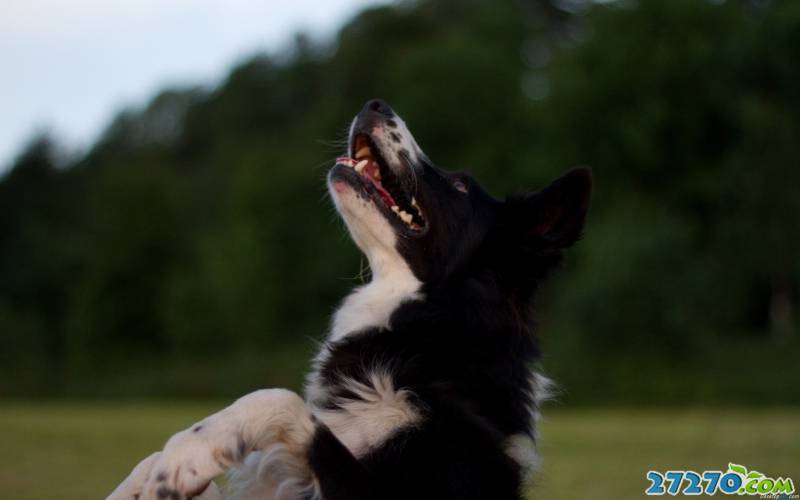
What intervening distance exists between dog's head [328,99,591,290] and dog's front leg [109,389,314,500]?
115 cm

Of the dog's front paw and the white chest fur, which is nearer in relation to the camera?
the dog's front paw

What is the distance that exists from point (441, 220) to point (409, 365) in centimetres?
89

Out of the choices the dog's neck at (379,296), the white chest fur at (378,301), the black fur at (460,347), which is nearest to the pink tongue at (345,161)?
the black fur at (460,347)

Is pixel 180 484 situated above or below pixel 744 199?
above

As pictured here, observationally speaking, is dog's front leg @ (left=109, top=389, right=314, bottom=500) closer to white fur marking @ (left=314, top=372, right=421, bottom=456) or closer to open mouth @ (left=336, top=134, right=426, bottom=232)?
white fur marking @ (left=314, top=372, right=421, bottom=456)

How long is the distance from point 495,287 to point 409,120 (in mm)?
45113

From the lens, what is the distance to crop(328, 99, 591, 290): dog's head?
5031 mm

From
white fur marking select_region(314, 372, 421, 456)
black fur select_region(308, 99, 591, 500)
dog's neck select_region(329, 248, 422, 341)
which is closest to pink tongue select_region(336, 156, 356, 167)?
black fur select_region(308, 99, 591, 500)

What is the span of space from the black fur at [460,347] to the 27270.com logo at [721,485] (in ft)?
12.2

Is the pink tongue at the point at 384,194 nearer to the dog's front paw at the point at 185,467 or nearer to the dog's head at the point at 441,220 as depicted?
the dog's head at the point at 441,220

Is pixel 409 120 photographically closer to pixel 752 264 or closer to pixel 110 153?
pixel 752 264

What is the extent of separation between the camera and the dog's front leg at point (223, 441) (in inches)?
155

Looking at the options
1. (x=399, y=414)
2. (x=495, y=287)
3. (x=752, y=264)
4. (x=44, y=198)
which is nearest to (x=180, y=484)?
(x=399, y=414)

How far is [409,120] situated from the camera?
49656 millimetres
